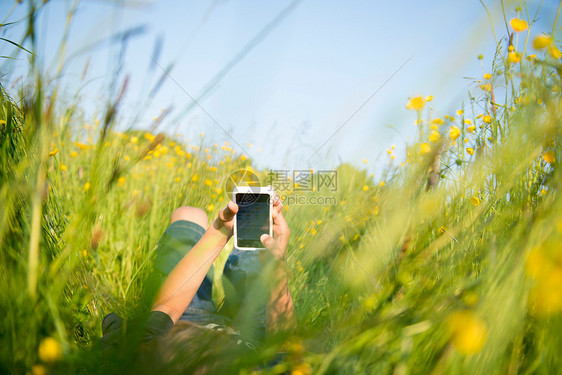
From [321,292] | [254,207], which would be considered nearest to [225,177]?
[254,207]

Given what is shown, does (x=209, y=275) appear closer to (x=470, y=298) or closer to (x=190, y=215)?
(x=190, y=215)

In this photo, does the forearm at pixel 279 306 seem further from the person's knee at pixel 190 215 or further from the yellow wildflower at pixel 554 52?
the person's knee at pixel 190 215

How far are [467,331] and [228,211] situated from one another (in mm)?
863

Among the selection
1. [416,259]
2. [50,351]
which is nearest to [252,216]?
[416,259]

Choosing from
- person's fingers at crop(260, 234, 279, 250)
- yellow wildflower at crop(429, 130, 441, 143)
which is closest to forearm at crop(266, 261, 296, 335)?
person's fingers at crop(260, 234, 279, 250)

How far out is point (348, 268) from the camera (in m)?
0.88

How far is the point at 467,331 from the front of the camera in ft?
0.99

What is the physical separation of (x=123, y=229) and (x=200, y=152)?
2.94 ft

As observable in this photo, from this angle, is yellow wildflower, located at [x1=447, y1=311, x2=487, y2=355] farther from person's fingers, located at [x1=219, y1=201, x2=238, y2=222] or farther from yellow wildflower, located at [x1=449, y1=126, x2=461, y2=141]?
person's fingers, located at [x1=219, y1=201, x2=238, y2=222]

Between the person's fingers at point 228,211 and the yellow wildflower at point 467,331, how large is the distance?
2.65 ft

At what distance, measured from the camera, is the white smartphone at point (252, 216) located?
110cm

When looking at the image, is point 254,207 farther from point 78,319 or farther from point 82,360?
point 82,360

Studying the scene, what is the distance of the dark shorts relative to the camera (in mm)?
1183

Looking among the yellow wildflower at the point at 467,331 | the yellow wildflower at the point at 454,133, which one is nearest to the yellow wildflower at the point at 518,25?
the yellow wildflower at the point at 454,133
